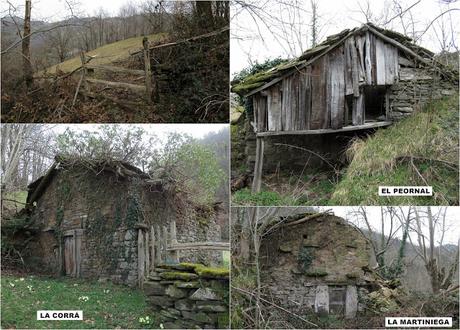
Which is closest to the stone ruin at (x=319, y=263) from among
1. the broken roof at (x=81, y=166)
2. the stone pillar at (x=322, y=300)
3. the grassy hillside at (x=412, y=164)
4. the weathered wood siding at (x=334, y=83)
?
the stone pillar at (x=322, y=300)

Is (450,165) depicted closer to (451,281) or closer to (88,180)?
(451,281)

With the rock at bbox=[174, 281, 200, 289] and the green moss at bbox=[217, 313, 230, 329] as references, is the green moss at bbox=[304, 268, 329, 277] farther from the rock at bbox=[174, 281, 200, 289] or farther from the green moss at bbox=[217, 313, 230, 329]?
the rock at bbox=[174, 281, 200, 289]

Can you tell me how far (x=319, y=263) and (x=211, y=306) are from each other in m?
1.74

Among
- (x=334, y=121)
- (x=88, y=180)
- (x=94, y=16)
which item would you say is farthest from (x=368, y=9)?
(x=88, y=180)

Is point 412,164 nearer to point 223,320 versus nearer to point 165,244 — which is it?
point 223,320

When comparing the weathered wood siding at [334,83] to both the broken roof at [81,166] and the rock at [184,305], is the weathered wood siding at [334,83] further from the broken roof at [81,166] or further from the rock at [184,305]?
the rock at [184,305]

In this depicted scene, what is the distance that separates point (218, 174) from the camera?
4.59 meters

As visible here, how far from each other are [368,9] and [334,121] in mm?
1400

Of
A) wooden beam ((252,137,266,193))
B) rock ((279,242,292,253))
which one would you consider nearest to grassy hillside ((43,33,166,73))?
wooden beam ((252,137,266,193))

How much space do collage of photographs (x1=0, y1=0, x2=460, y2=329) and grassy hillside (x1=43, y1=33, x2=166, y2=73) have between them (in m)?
0.02

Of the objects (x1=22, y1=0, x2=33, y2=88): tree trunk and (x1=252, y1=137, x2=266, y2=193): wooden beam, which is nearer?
(x1=22, y1=0, x2=33, y2=88): tree trunk

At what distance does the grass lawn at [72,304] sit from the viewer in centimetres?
448

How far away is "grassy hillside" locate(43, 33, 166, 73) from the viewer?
432 centimetres

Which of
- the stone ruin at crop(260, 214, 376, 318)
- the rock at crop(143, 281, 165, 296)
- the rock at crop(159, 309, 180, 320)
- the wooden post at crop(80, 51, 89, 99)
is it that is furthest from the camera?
the stone ruin at crop(260, 214, 376, 318)
